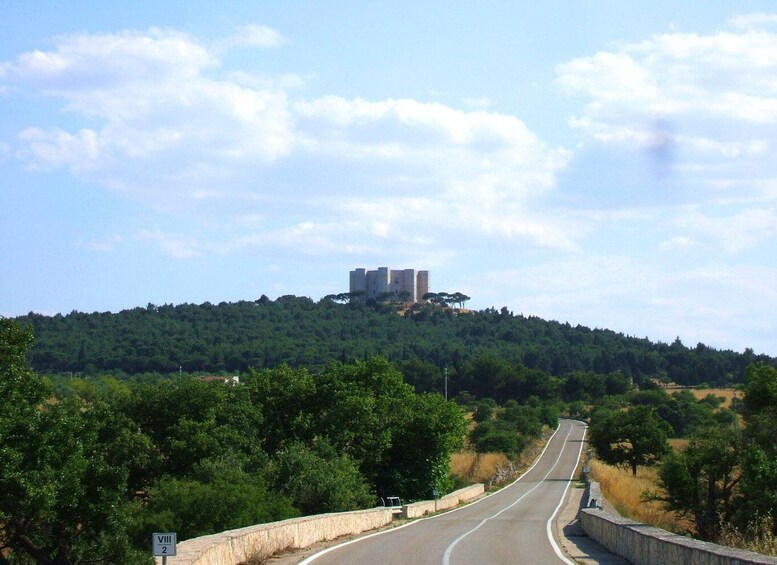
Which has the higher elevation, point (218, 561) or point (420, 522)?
point (218, 561)

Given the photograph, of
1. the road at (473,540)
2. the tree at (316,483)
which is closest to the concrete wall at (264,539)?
the road at (473,540)

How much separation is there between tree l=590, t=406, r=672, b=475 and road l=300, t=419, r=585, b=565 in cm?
2310

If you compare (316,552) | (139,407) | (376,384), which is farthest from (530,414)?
(316,552)

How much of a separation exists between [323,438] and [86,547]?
790 inches

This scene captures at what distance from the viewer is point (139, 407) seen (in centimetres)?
4094

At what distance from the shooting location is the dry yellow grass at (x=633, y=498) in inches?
1397

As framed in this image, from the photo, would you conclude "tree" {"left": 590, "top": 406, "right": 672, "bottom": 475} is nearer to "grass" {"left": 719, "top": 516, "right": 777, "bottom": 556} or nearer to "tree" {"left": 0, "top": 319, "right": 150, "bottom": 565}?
"grass" {"left": 719, "top": 516, "right": 777, "bottom": 556}

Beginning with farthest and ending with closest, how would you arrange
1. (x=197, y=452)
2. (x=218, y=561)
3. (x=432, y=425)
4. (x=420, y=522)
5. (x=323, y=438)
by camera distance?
(x=432, y=425) → (x=323, y=438) → (x=197, y=452) → (x=420, y=522) → (x=218, y=561)

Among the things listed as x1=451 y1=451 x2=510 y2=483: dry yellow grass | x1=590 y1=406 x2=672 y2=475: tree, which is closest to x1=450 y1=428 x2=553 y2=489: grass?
x1=451 y1=451 x2=510 y2=483: dry yellow grass

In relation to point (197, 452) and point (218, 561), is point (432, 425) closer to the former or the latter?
point (197, 452)

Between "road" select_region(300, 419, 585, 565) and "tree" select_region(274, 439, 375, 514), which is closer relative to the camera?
"road" select_region(300, 419, 585, 565)

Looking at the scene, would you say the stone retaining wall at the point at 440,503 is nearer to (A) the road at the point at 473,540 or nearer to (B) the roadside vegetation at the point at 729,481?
(A) the road at the point at 473,540

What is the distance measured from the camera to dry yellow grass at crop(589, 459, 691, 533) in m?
35.5

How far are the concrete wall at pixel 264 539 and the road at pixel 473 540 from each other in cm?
68
